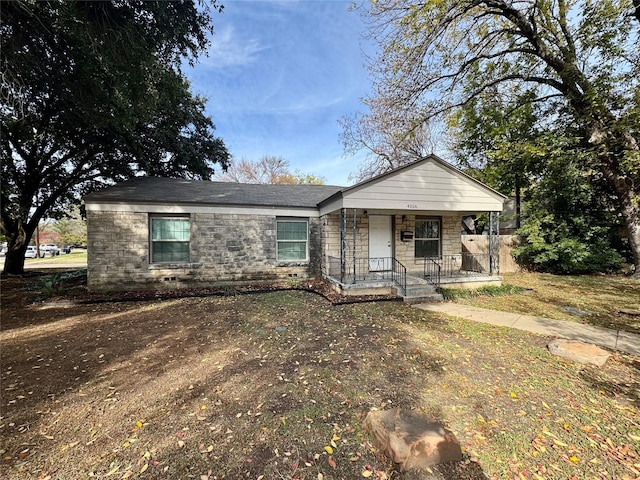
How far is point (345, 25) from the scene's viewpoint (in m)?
8.04

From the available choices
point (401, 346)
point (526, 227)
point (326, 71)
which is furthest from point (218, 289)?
point (526, 227)

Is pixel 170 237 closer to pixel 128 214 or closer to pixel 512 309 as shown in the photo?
pixel 128 214

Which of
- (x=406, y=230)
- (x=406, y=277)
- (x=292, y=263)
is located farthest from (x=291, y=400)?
(x=406, y=230)

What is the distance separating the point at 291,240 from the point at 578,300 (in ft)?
28.8

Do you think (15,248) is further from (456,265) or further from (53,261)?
(456,265)

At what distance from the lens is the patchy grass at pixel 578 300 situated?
5.84 m

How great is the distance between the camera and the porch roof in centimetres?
791

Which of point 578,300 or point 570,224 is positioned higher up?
point 570,224

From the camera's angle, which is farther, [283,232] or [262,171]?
[262,171]

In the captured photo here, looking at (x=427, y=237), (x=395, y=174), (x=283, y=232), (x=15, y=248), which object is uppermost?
(x=395, y=174)

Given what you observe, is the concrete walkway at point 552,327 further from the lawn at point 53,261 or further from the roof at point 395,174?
the lawn at point 53,261

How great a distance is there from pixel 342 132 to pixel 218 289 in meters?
15.7

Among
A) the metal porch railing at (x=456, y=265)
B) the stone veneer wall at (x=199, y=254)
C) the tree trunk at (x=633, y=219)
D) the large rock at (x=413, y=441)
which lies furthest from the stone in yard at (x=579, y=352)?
the tree trunk at (x=633, y=219)

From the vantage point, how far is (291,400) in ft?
9.92
